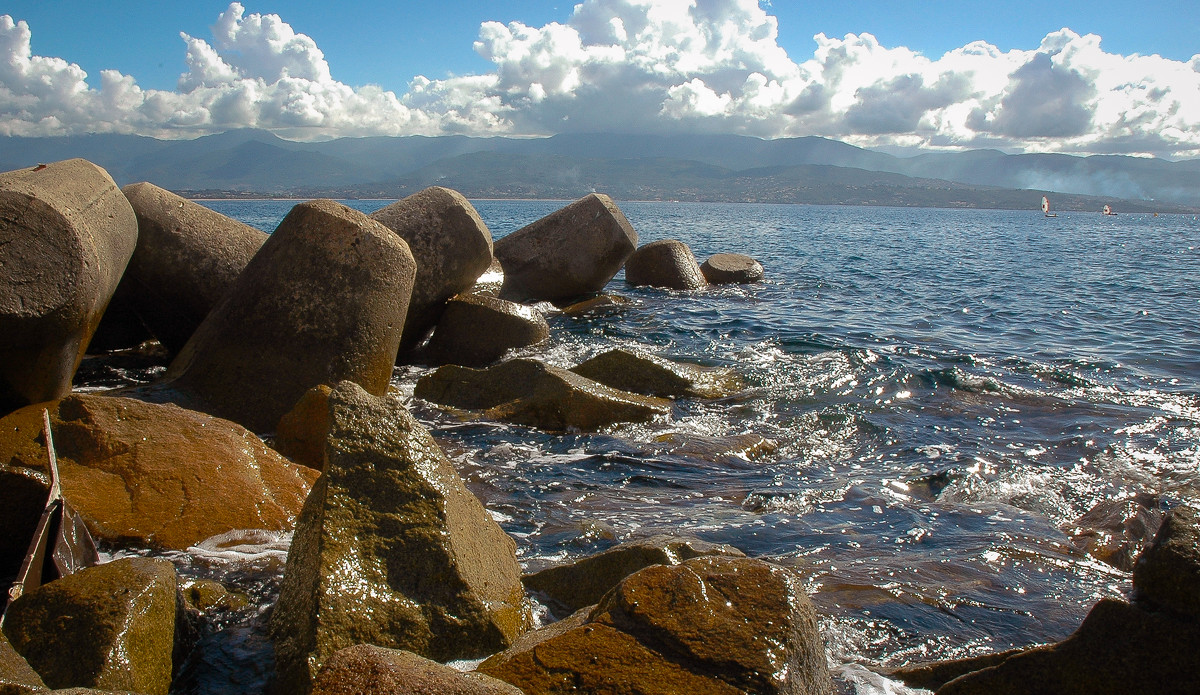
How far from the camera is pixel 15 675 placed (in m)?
2.68

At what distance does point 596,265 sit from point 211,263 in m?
9.16

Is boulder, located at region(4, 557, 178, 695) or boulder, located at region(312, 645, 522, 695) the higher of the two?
boulder, located at region(312, 645, 522, 695)

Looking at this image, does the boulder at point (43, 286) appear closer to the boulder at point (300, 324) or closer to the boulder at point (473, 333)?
the boulder at point (300, 324)

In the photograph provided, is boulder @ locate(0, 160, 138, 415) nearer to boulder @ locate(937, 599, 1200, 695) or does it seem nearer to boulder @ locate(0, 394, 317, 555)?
boulder @ locate(0, 394, 317, 555)

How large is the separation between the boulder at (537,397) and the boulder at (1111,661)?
5456mm

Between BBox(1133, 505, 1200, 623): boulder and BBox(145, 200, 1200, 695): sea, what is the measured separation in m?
1.33

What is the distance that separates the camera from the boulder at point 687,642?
296cm

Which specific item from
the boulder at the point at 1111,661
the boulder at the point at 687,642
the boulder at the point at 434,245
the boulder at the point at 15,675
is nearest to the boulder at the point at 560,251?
the boulder at the point at 434,245

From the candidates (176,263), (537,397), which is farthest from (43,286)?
(537,397)

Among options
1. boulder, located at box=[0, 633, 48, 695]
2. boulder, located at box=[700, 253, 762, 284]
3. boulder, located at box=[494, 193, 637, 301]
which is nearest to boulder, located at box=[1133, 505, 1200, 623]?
boulder, located at box=[0, 633, 48, 695]

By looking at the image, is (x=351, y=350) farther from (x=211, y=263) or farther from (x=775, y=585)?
(x=775, y=585)

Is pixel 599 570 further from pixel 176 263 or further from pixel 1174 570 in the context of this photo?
pixel 176 263

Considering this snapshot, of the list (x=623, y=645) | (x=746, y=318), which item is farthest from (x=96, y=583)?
(x=746, y=318)

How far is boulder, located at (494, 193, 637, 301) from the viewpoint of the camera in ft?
56.4
